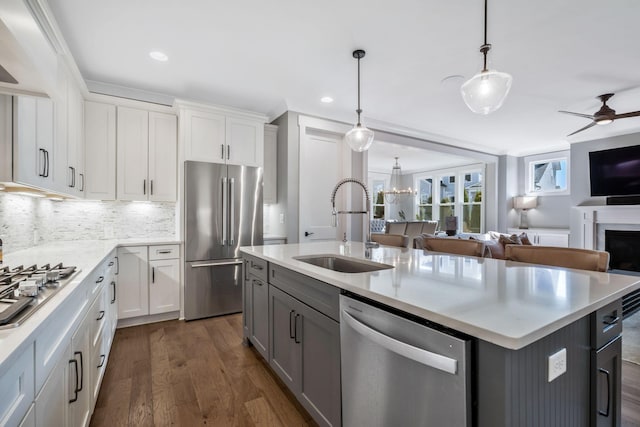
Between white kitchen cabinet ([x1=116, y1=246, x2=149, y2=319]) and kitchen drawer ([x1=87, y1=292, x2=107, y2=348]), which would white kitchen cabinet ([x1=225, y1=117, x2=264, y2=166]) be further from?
kitchen drawer ([x1=87, y1=292, x2=107, y2=348])

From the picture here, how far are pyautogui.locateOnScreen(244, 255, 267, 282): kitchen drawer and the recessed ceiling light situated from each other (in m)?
1.99

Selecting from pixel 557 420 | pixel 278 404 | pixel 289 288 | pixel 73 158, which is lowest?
pixel 278 404

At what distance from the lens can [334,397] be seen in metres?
1.42

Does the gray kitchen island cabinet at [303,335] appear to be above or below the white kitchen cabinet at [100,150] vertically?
below

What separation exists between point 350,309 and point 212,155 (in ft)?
9.57

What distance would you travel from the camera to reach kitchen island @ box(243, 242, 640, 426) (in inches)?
32.3

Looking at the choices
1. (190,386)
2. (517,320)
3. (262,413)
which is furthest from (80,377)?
(517,320)

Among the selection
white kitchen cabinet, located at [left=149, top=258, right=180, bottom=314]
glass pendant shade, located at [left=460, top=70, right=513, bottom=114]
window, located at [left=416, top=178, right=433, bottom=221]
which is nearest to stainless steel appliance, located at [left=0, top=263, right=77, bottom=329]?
white kitchen cabinet, located at [left=149, top=258, right=180, bottom=314]

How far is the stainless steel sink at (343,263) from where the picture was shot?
6.15 ft

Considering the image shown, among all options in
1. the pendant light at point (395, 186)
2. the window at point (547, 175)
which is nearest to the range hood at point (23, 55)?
the window at point (547, 175)

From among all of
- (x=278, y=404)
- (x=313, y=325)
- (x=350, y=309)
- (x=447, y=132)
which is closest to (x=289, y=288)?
(x=313, y=325)

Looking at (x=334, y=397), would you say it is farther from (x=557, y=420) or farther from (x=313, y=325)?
(x=557, y=420)

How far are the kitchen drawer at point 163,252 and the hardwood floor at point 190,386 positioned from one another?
2.61 ft

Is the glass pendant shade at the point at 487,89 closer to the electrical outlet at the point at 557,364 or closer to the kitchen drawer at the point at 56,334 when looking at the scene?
the electrical outlet at the point at 557,364
